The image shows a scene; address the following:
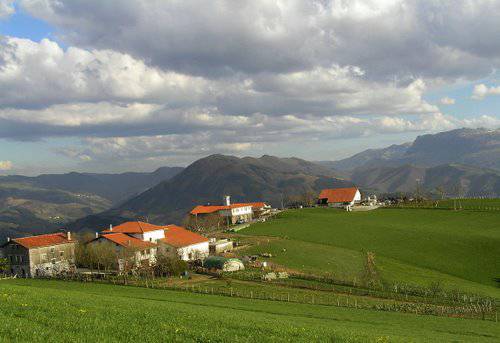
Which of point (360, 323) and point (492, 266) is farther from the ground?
Answer: point (360, 323)

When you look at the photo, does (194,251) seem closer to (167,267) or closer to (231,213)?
(167,267)

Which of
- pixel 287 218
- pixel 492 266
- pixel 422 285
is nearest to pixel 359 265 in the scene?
pixel 422 285

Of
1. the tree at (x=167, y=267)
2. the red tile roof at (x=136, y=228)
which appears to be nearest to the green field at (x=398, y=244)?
the tree at (x=167, y=267)

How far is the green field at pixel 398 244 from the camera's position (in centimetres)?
8412

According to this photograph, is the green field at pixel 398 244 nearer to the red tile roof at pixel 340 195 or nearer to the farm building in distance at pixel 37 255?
the red tile roof at pixel 340 195

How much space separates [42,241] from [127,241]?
71.0 feet

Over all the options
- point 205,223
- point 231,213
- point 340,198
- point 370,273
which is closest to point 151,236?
point 205,223

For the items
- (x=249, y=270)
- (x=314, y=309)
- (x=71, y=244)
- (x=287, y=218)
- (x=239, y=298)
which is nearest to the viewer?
(x=314, y=309)

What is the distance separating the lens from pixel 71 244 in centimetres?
11094

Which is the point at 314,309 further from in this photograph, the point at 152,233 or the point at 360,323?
the point at 152,233

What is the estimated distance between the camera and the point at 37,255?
105m

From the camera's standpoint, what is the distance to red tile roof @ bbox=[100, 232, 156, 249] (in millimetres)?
101738

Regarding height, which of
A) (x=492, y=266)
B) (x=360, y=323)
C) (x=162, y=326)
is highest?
(x=162, y=326)

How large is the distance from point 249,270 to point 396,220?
227ft
